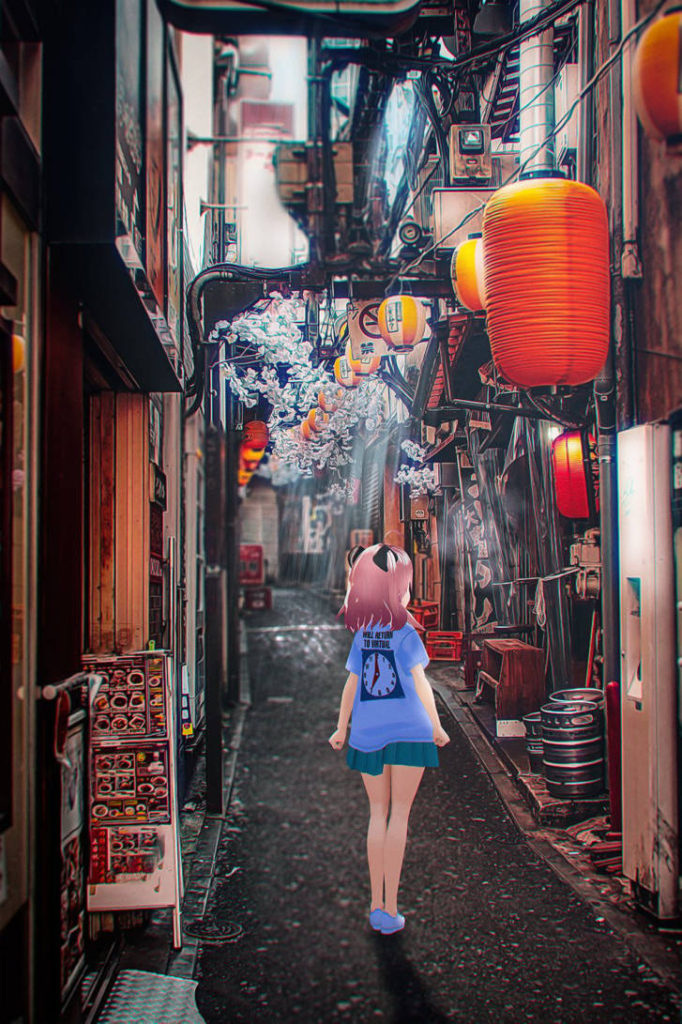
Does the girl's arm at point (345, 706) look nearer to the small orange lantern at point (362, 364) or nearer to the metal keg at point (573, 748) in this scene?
the metal keg at point (573, 748)

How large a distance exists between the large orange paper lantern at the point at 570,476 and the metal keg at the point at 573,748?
1.19 meters

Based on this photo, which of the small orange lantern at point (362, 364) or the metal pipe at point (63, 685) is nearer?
the metal pipe at point (63, 685)

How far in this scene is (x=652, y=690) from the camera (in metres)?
4.08

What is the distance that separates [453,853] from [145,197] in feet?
13.5

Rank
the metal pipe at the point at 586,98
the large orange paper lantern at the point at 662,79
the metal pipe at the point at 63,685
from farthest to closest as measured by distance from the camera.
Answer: the metal pipe at the point at 586,98 < the metal pipe at the point at 63,685 < the large orange paper lantern at the point at 662,79

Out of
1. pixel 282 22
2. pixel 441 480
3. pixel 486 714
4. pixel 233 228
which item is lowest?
pixel 486 714

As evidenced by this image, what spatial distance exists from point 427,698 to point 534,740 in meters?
0.96

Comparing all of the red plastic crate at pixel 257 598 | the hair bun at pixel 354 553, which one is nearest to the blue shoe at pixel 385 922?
the hair bun at pixel 354 553

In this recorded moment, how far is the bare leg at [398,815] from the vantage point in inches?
147

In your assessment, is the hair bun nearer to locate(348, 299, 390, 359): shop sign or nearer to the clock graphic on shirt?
the clock graphic on shirt

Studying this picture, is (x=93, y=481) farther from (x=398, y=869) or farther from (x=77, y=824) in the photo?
(x=398, y=869)

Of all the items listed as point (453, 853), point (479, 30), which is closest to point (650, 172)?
point (479, 30)

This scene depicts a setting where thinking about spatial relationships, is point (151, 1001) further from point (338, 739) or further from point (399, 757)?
point (399, 757)

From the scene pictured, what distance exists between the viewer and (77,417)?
376 centimetres
